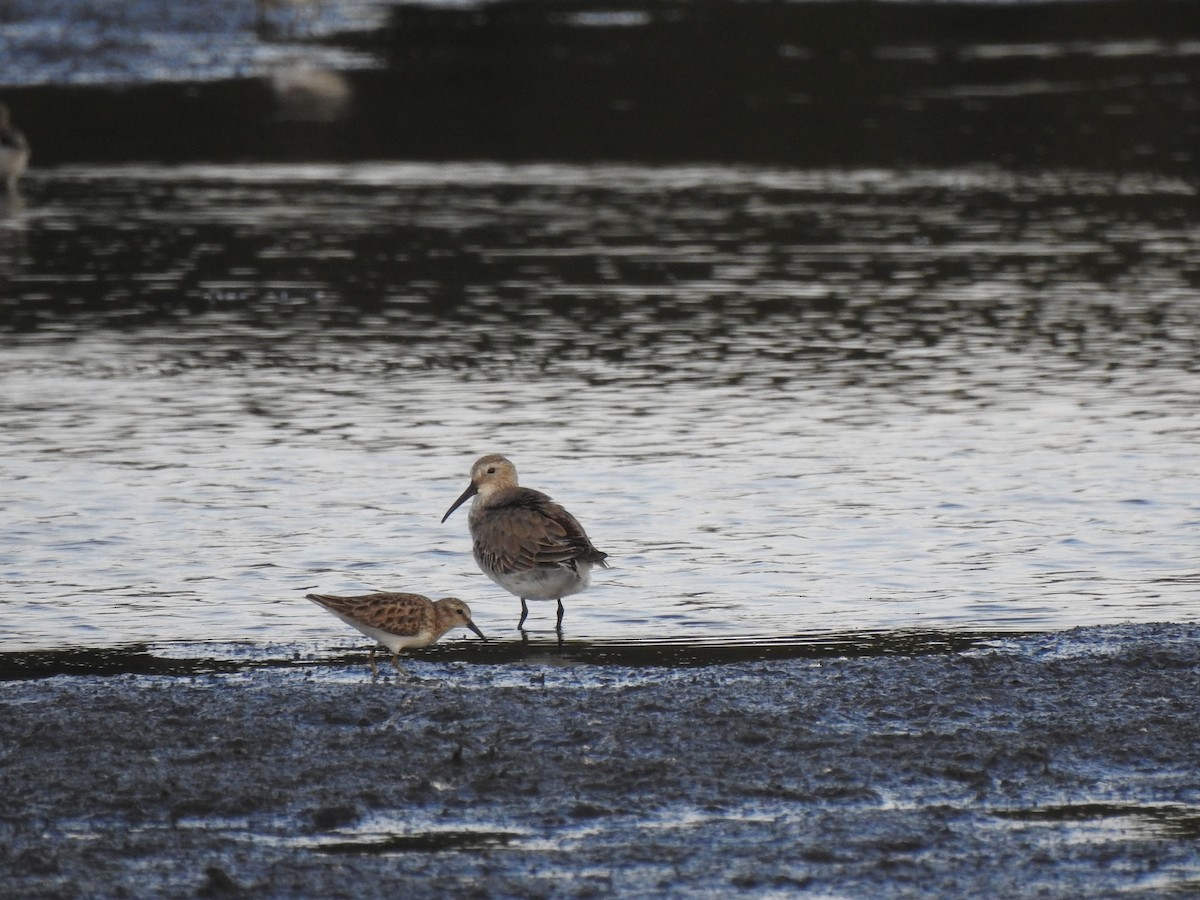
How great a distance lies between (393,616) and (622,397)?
7.22 m

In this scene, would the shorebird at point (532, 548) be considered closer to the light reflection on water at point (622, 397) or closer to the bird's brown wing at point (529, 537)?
the bird's brown wing at point (529, 537)

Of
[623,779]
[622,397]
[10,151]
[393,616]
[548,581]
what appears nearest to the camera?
[623,779]

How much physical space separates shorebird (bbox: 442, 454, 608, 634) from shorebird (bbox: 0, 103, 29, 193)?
1809 centimetres

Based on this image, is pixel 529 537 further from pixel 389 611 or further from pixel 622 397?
pixel 622 397

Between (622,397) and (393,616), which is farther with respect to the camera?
(622,397)

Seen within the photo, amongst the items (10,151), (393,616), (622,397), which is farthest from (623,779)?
(10,151)

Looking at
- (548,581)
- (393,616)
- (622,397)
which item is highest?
(393,616)

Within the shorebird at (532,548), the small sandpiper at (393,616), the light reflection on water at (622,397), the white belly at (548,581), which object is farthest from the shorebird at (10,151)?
the small sandpiper at (393,616)

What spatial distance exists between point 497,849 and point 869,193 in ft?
68.4

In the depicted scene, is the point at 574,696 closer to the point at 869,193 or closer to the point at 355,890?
the point at 355,890

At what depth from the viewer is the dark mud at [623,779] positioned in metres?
6.77

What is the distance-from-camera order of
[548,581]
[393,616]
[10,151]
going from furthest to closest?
[10,151]
[548,581]
[393,616]

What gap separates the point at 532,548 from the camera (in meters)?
10.0

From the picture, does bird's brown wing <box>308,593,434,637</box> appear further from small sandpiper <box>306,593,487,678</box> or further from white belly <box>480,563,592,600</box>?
white belly <box>480,563,592,600</box>
